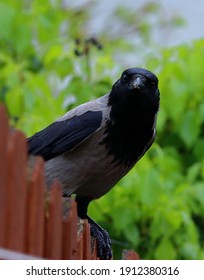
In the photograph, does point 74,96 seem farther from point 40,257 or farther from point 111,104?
point 40,257

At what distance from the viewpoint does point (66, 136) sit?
14.1 feet

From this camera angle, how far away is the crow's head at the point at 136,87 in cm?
430

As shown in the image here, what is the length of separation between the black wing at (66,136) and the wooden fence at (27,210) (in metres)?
1.34

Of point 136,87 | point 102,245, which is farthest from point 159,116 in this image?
point 102,245

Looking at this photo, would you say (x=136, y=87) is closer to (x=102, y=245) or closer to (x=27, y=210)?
(x=102, y=245)

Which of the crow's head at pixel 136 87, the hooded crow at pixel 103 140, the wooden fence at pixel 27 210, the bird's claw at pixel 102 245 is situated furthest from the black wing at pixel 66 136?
the wooden fence at pixel 27 210

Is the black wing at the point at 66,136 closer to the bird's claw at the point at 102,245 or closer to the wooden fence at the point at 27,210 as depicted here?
the bird's claw at the point at 102,245

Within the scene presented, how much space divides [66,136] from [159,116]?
5.27 ft

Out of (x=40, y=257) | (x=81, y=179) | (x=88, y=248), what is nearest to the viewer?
(x=40, y=257)

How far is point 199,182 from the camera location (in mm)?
5781

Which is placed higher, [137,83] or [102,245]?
[137,83]

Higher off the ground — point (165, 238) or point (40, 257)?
point (165, 238)
